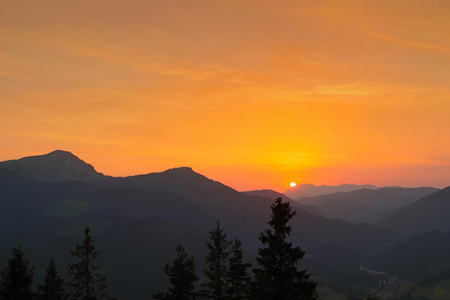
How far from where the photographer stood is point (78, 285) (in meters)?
49.1

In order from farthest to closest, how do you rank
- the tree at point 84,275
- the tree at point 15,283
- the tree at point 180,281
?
the tree at point 180,281
the tree at point 84,275
the tree at point 15,283

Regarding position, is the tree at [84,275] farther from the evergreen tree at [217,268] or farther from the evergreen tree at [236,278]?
the evergreen tree at [236,278]

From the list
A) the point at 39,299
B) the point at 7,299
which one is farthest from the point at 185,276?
the point at 39,299

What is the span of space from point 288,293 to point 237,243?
16.7 meters

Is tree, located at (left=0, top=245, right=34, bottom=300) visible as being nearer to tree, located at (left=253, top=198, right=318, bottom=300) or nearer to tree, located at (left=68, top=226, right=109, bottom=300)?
tree, located at (left=68, top=226, right=109, bottom=300)

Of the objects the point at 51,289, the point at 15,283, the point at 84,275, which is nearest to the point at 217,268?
the point at 84,275

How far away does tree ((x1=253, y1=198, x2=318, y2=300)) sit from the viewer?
38.5 meters

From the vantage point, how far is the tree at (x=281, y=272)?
→ 3853cm

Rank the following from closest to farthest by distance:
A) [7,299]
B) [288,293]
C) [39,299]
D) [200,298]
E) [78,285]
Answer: [288,293] < [7,299] < [78,285] < [200,298] < [39,299]

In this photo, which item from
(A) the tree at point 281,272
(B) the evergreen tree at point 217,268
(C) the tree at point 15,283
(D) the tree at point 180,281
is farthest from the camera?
(D) the tree at point 180,281

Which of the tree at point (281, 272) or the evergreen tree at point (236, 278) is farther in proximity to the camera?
the evergreen tree at point (236, 278)

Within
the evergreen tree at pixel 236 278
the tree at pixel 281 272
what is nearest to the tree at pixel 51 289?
the evergreen tree at pixel 236 278

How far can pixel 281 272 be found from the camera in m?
38.9

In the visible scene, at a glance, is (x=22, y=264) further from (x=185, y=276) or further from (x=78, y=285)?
(x=185, y=276)
